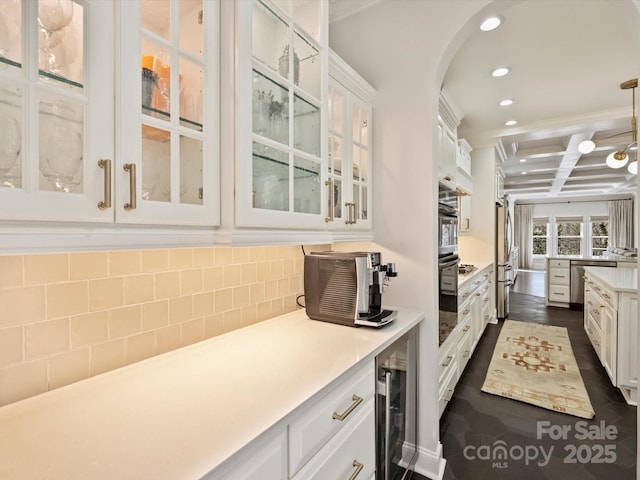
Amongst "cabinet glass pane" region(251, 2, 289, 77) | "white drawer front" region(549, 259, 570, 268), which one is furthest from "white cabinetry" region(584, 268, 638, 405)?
"white drawer front" region(549, 259, 570, 268)

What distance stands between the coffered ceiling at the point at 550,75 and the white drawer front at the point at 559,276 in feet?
6.72

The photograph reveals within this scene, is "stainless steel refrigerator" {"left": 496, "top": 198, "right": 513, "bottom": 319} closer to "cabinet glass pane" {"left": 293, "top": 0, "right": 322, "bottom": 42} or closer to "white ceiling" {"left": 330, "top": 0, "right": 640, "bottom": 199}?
"white ceiling" {"left": 330, "top": 0, "right": 640, "bottom": 199}

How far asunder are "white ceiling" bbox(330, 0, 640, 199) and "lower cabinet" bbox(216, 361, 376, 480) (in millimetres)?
1876

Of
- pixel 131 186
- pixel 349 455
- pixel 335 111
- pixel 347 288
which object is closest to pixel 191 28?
pixel 131 186

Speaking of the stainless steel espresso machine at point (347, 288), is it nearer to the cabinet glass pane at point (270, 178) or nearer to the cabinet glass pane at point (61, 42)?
the cabinet glass pane at point (270, 178)

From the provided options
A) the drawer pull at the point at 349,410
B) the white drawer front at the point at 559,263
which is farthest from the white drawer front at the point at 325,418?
the white drawer front at the point at 559,263

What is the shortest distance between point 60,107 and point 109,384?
2.59ft

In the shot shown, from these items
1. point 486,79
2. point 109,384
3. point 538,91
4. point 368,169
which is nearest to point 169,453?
point 109,384

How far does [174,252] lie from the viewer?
130cm

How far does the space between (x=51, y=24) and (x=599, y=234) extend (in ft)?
46.8

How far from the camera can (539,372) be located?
3150 millimetres

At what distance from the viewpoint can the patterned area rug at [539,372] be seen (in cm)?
264

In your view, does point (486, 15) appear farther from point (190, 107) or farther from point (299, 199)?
point (190, 107)

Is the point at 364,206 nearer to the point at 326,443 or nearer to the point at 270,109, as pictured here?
the point at 270,109
